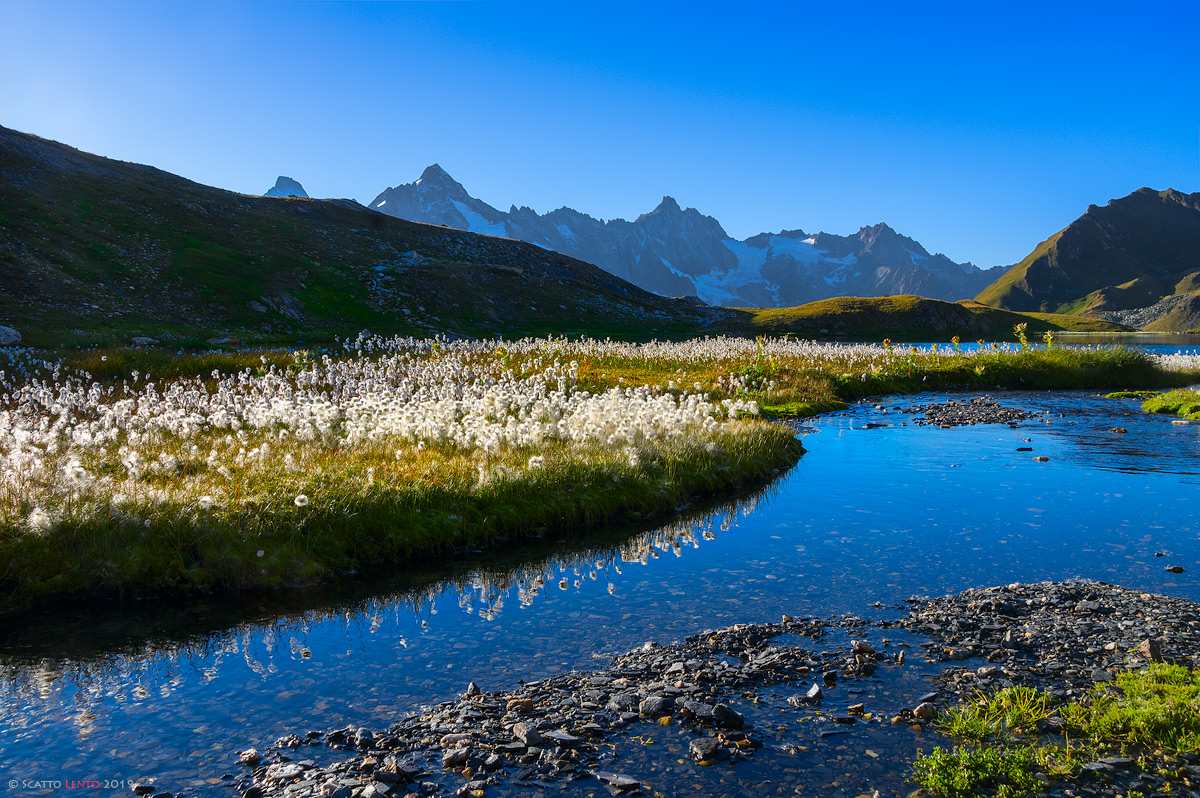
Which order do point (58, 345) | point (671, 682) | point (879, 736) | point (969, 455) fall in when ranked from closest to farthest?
1. point (879, 736)
2. point (671, 682)
3. point (969, 455)
4. point (58, 345)

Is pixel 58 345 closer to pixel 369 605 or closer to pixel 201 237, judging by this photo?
pixel 369 605

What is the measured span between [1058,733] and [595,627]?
5379 mm

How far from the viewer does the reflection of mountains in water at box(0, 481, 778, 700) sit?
8508 millimetres

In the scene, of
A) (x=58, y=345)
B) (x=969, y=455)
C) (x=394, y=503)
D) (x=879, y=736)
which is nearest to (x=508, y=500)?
(x=394, y=503)

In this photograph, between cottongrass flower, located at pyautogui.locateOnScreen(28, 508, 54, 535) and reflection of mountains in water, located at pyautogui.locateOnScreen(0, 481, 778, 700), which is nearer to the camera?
reflection of mountains in water, located at pyautogui.locateOnScreen(0, 481, 778, 700)

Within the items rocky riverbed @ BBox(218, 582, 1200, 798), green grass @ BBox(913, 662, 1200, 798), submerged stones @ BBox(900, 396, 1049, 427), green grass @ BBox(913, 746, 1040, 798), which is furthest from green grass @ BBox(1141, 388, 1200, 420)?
green grass @ BBox(913, 746, 1040, 798)

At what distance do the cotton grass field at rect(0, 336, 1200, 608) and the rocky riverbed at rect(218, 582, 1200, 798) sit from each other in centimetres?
564

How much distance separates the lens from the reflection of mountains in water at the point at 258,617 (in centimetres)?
851

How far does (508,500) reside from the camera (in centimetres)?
1441

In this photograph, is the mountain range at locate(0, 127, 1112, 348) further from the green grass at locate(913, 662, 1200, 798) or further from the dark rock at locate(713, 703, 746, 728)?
the green grass at locate(913, 662, 1200, 798)

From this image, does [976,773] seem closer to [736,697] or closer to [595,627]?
[736,697]

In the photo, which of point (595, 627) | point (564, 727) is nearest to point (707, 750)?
point (564, 727)

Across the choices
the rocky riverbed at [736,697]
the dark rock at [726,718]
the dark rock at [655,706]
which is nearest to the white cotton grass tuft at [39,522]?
the rocky riverbed at [736,697]

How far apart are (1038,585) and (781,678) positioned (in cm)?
508
